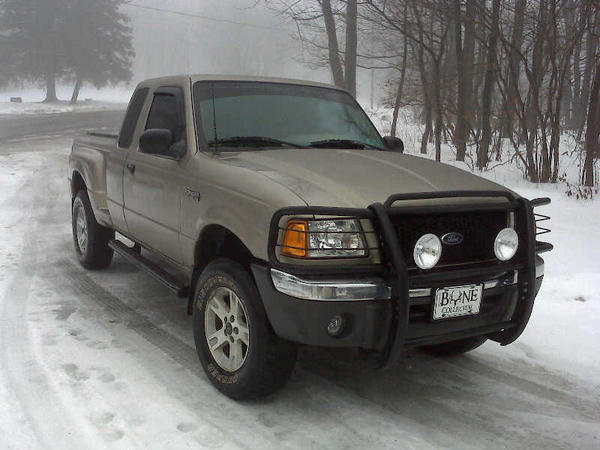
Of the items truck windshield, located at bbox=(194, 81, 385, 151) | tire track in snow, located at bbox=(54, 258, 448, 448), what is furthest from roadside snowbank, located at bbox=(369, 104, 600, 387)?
truck windshield, located at bbox=(194, 81, 385, 151)

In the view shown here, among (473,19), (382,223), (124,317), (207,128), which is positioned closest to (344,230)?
(382,223)

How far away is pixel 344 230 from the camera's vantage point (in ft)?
9.80

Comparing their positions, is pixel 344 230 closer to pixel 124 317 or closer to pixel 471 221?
pixel 471 221

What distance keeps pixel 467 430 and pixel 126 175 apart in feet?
10.7

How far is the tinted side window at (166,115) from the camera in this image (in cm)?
438

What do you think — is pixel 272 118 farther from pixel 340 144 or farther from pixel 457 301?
pixel 457 301

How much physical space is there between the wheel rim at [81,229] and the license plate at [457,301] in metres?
4.13

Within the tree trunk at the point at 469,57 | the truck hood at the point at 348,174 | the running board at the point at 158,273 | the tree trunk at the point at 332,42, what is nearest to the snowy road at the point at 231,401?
the running board at the point at 158,273

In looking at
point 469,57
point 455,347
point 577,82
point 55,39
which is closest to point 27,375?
point 455,347

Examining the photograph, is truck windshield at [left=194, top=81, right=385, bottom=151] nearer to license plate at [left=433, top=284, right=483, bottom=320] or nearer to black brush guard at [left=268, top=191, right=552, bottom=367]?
black brush guard at [left=268, top=191, right=552, bottom=367]

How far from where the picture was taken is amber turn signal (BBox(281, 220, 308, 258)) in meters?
2.96

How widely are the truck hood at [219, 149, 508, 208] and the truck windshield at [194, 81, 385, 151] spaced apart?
0.73 feet

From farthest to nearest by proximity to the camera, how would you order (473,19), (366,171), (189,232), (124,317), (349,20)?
1. (349,20)
2. (473,19)
3. (124,317)
4. (189,232)
5. (366,171)

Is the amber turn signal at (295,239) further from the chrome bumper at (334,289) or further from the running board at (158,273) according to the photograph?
the running board at (158,273)
